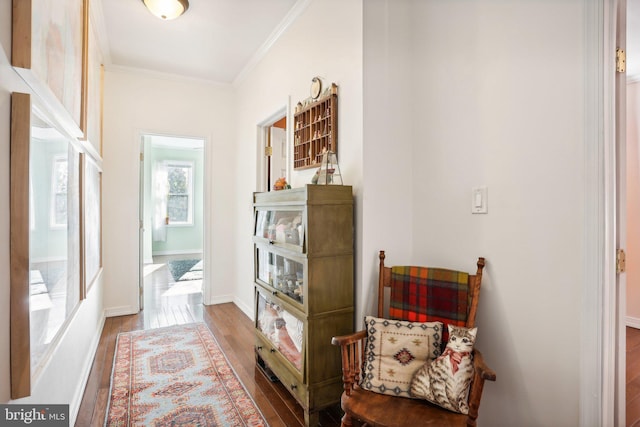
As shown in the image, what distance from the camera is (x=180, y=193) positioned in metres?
8.47

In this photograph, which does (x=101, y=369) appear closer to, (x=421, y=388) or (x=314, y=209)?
(x=314, y=209)

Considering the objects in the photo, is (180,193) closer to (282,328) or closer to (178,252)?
(178,252)

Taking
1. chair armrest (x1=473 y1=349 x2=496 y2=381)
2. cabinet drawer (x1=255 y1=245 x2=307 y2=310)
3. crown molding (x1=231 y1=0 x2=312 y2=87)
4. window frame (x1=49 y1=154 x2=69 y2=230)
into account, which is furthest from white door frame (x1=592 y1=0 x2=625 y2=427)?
window frame (x1=49 y1=154 x2=69 y2=230)

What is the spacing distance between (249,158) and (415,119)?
92.3 inches

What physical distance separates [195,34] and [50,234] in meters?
2.45

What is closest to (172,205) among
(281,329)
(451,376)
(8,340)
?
(281,329)

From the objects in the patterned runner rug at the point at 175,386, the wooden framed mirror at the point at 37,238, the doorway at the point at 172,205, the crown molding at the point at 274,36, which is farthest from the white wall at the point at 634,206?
the doorway at the point at 172,205

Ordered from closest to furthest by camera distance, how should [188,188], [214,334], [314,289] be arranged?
1. [314,289]
2. [214,334]
3. [188,188]

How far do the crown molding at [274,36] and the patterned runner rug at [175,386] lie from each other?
2907 millimetres

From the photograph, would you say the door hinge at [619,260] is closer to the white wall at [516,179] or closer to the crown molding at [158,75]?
the white wall at [516,179]

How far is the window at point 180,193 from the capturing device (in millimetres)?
8309

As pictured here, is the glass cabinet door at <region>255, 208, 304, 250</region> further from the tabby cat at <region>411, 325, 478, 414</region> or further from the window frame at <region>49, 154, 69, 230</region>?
the window frame at <region>49, 154, 69, 230</region>

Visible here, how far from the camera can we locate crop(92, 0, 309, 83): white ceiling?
2725 millimetres

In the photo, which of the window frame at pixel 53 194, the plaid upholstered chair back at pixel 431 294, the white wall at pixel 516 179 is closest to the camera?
the white wall at pixel 516 179
